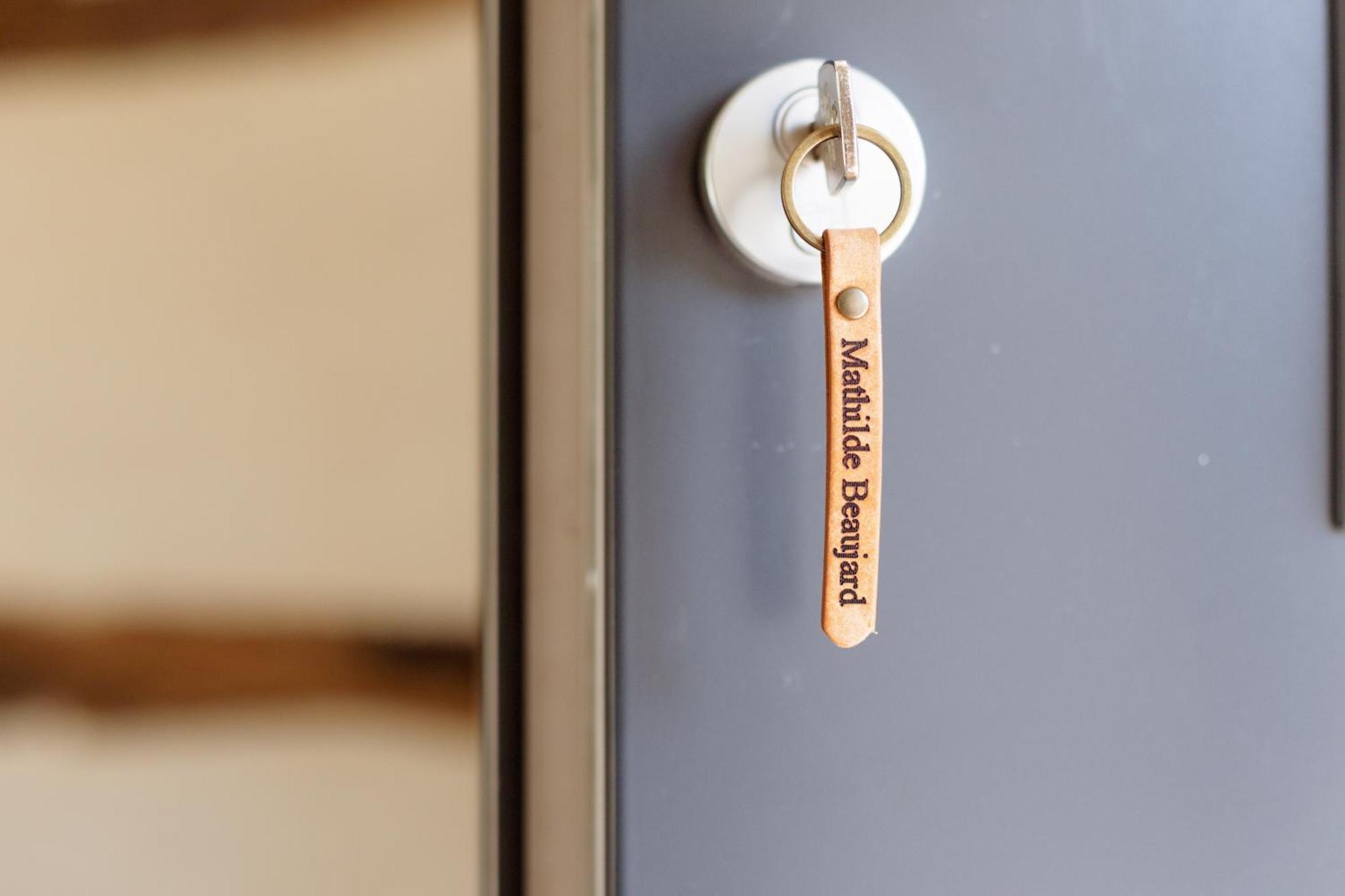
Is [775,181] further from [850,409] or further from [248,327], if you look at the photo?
[248,327]

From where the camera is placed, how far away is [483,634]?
421mm

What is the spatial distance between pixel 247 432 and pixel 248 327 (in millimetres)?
58

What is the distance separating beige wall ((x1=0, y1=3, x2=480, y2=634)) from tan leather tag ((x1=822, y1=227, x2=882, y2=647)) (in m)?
0.26

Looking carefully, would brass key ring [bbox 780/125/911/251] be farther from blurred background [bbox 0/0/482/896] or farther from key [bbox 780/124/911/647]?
blurred background [bbox 0/0/482/896]

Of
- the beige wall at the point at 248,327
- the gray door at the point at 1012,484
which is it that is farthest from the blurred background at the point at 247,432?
the gray door at the point at 1012,484

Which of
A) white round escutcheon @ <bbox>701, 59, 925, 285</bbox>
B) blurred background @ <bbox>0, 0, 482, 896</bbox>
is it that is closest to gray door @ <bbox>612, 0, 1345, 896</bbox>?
white round escutcheon @ <bbox>701, 59, 925, 285</bbox>

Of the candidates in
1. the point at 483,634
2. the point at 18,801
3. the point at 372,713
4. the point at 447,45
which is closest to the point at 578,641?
the point at 483,634

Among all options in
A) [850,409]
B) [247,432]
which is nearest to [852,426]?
[850,409]

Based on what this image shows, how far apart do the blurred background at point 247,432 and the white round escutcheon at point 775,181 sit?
23 centimetres

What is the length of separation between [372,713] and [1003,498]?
37cm

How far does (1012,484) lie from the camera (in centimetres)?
27

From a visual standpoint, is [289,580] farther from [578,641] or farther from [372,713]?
[578,641]

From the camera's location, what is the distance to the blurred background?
45 centimetres

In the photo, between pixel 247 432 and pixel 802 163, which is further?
pixel 247 432
